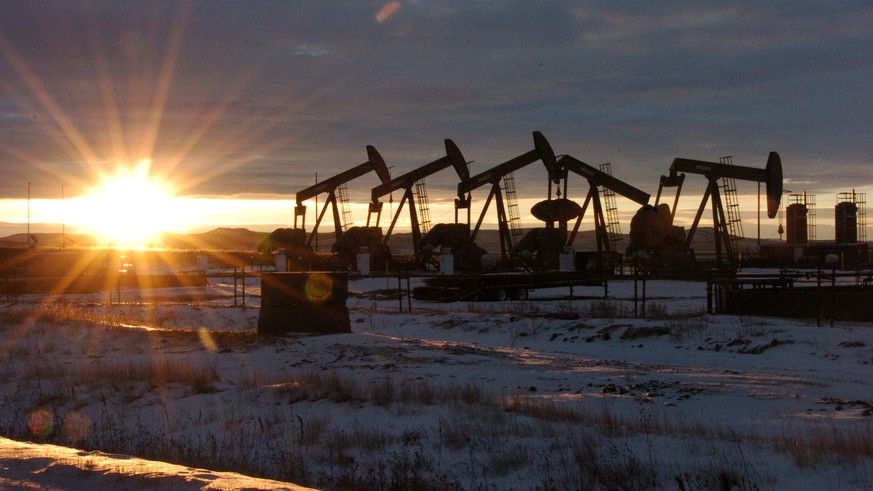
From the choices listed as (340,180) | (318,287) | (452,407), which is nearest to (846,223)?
(340,180)

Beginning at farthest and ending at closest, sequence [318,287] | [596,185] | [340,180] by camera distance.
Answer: [340,180] → [596,185] → [318,287]

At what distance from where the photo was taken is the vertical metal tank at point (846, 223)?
67750mm

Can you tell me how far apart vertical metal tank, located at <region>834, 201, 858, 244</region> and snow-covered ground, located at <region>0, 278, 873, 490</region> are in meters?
53.5

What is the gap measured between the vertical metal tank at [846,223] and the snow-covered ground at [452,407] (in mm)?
53492

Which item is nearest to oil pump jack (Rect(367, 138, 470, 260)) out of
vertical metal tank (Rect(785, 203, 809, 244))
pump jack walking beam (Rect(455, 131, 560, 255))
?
pump jack walking beam (Rect(455, 131, 560, 255))

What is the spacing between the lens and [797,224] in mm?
70750

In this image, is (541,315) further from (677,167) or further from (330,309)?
(677,167)

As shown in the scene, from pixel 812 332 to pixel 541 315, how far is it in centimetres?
766

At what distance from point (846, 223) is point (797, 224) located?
3892 mm

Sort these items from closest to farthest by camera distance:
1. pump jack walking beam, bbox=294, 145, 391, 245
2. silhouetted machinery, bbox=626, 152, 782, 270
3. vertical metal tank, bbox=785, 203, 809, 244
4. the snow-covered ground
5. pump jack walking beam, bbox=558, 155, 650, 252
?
the snow-covered ground, silhouetted machinery, bbox=626, 152, 782, 270, pump jack walking beam, bbox=558, 155, 650, 252, pump jack walking beam, bbox=294, 145, 391, 245, vertical metal tank, bbox=785, 203, 809, 244

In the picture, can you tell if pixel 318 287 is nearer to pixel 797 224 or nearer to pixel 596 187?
pixel 596 187

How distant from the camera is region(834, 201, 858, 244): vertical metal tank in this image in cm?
6775

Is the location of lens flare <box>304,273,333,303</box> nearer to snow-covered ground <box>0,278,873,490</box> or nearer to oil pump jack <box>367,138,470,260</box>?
snow-covered ground <box>0,278,873,490</box>

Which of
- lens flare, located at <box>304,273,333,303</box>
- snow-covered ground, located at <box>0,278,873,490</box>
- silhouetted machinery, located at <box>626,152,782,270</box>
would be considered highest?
silhouetted machinery, located at <box>626,152,782,270</box>
